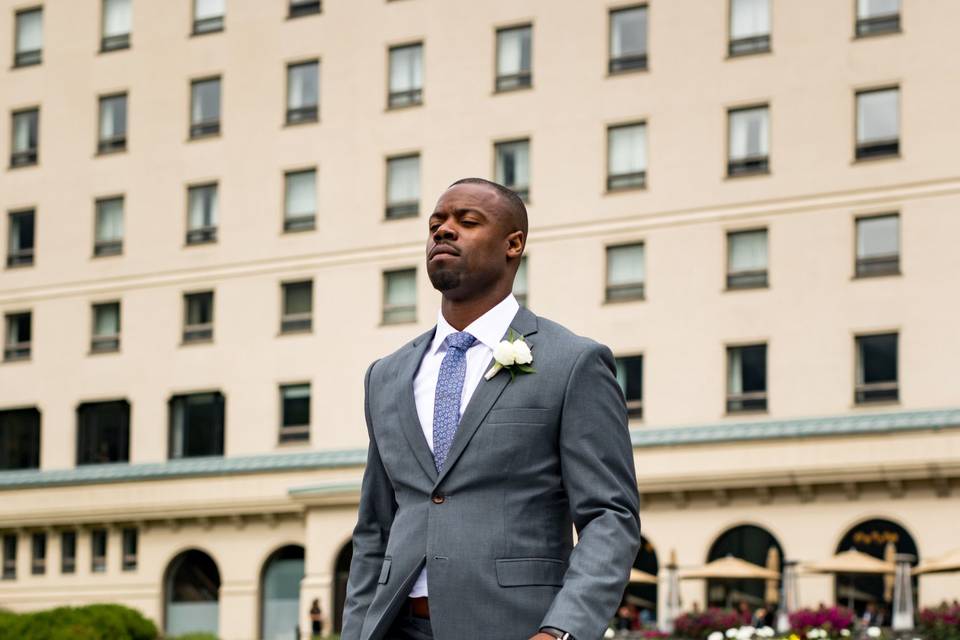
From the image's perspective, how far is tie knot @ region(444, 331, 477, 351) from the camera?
624 cm

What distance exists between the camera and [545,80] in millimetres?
51219

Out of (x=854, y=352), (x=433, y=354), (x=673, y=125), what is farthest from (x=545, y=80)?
(x=433, y=354)

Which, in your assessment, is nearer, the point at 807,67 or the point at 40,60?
the point at 807,67

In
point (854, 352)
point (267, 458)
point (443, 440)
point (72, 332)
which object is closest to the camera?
point (443, 440)

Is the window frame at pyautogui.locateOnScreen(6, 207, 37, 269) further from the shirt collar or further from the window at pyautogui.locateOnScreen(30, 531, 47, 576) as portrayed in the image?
the shirt collar

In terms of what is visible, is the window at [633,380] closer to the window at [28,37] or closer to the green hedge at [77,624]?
the green hedge at [77,624]

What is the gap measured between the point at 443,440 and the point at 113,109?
55.0m

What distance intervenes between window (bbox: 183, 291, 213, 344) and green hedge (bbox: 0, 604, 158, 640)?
9.32 metres

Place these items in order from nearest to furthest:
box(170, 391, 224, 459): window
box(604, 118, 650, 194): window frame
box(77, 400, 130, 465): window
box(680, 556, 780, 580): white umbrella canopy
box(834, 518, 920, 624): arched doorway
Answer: box(680, 556, 780, 580): white umbrella canopy
box(834, 518, 920, 624): arched doorway
box(604, 118, 650, 194): window frame
box(170, 391, 224, 459): window
box(77, 400, 130, 465): window

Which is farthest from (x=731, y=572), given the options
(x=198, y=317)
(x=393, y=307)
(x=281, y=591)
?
(x=198, y=317)

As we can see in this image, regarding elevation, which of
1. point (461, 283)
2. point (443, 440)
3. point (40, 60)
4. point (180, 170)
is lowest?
point (443, 440)

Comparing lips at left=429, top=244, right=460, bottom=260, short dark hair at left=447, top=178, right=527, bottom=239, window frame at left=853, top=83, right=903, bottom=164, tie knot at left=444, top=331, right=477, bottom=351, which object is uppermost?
window frame at left=853, top=83, right=903, bottom=164

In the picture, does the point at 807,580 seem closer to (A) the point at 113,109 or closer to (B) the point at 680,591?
(B) the point at 680,591

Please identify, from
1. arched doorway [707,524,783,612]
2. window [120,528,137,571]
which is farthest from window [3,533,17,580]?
arched doorway [707,524,783,612]
